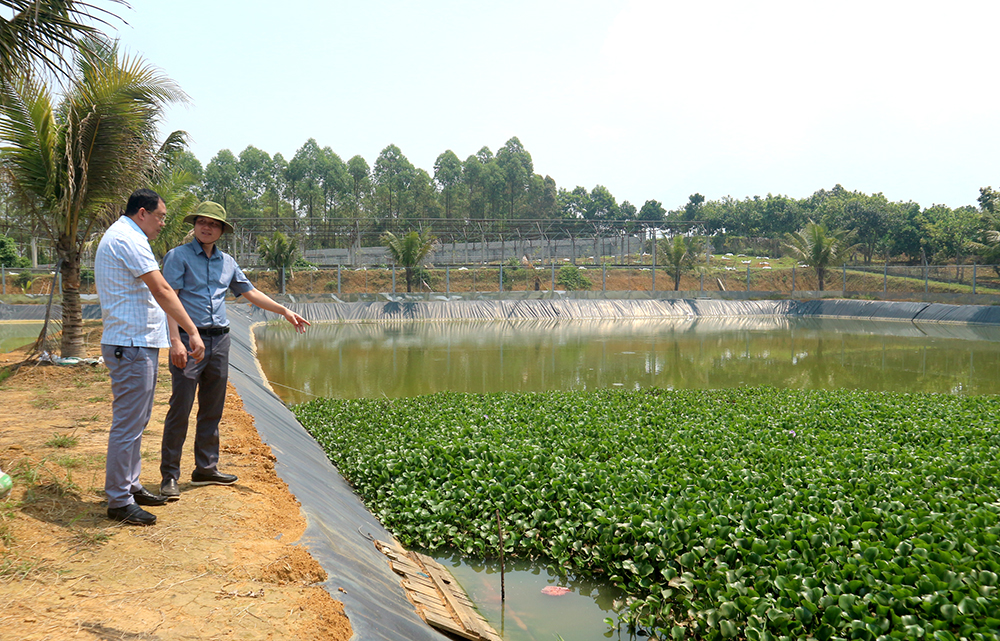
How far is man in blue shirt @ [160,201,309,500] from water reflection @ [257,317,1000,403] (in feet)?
25.6

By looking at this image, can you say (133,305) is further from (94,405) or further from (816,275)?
(816,275)

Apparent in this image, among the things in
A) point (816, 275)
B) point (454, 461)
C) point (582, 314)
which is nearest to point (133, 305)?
point (454, 461)

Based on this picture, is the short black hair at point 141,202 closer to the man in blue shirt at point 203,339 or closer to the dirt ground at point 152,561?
the man in blue shirt at point 203,339

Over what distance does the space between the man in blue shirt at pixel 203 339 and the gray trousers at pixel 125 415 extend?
20.6 inches

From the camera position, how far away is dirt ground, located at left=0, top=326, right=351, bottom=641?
8.52 ft

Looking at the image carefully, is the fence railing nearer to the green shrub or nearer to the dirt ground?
the green shrub

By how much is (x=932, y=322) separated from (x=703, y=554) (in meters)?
31.9

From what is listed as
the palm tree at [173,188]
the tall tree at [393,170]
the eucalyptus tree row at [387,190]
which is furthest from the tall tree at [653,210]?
the palm tree at [173,188]

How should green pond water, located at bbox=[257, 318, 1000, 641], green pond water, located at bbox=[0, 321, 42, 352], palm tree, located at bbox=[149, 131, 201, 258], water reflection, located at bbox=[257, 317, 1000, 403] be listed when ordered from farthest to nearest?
1. green pond water, located at bbox=[0, 321, 42, 352]
2. palm tree, located at bbox=[149, 131, 201, 258]
3. water reflection, located at bbox=[257, 317, 1000, 403]
4. green pond water, located at bbox=[257, 318, 1000, 641]

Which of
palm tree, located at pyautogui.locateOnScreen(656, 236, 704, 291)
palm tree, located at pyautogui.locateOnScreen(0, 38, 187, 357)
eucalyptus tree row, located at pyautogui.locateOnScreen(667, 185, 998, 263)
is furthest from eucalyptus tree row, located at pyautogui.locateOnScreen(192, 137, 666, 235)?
palm tree, located at pyautogui.locateOnScreen(0, 38, 187, 357)

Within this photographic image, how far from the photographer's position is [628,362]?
57.0 ft

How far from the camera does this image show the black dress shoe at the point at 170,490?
4.01 meters

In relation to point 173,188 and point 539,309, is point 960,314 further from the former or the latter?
point 173,188

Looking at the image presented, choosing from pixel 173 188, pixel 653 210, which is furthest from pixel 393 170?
pixel 173 188
